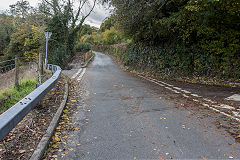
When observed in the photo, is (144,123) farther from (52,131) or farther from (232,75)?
(232,75)

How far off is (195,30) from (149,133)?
10036 mm

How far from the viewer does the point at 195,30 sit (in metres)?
12.2

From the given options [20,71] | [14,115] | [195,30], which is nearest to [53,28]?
[20,71]

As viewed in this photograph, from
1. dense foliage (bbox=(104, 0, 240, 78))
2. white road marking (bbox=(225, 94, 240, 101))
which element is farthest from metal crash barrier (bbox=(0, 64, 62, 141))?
dense foliage (bbox=(104, 0, 240, 78))

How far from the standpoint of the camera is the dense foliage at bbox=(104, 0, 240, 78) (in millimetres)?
10070

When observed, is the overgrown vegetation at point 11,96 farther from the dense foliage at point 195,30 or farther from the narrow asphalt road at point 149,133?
the dense foliage at point 195,30

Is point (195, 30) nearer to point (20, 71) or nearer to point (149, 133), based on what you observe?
point (149, 133)

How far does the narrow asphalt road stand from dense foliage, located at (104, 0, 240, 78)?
18.5 ft

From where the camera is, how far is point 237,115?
5055 millimetres

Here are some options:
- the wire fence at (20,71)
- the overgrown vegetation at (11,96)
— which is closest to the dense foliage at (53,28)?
the wire fence at (20,71)

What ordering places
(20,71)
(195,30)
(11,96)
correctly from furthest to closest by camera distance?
1. (20,71)
2. (195,30)
3. (11,96)

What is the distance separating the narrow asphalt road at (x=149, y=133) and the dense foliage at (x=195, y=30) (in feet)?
18.5

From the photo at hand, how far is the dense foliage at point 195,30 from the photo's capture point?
10.1 meters

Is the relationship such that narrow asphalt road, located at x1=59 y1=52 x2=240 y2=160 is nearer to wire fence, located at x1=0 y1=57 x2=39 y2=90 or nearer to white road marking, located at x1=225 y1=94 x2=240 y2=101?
white road marking, located at x1=225 y1=94 x2=240 y2=101
